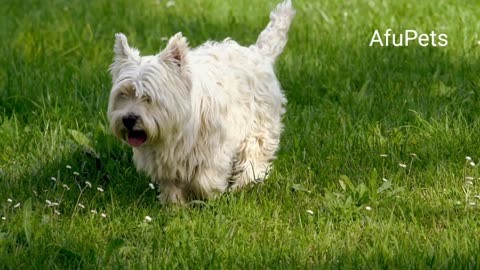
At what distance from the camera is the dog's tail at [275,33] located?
7027mm

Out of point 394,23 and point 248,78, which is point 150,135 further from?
point 394,23

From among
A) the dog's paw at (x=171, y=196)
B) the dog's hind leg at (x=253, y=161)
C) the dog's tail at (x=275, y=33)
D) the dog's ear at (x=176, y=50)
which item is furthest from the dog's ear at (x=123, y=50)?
the dog's tail at (x=275, y=33)

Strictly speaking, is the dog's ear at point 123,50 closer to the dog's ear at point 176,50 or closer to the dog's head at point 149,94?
the dog's head at point 149,94

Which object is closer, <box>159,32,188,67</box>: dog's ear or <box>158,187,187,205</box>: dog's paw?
<box>159,32,188,67</box>: dog's ear

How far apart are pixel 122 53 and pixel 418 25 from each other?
15.3 feet

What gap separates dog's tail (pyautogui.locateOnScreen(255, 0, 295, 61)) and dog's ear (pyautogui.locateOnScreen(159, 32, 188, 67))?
1.44 m

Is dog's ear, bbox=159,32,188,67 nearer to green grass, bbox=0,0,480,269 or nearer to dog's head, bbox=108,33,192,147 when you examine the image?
dog's head, bbox=108,33,192,147

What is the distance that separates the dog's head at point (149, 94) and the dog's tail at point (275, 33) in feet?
4.79

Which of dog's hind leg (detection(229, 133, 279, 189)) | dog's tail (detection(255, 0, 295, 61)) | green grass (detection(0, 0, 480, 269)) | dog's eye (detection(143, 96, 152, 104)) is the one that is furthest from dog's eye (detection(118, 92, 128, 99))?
dog's tail (detection(255, 0, 295, 61))

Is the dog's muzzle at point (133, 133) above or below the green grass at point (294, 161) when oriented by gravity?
above

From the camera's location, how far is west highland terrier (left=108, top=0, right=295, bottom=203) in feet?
18.1

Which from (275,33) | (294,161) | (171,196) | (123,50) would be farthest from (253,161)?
(123,50)

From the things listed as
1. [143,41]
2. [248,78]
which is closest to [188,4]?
[143,41]

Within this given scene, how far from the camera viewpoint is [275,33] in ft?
23.2
